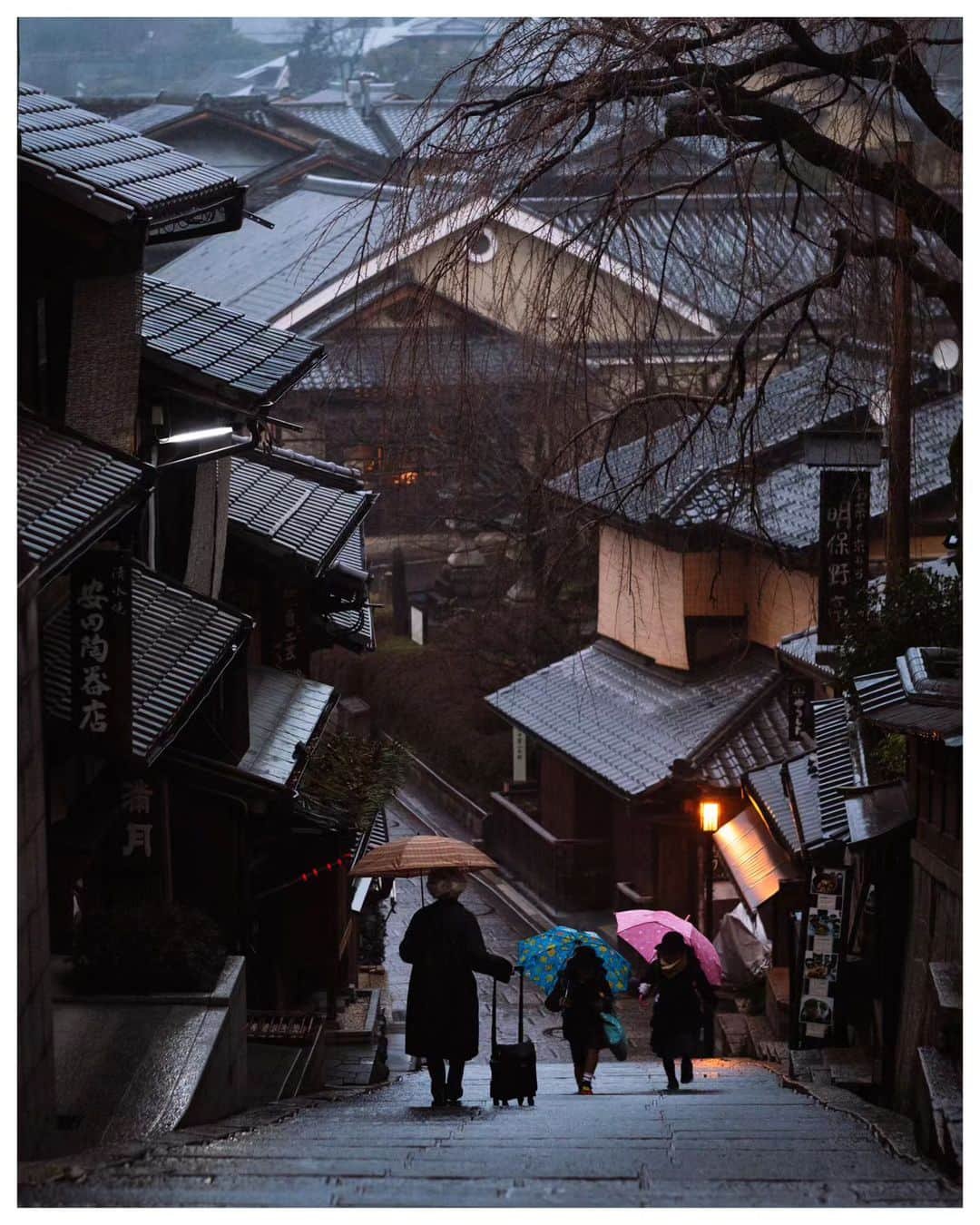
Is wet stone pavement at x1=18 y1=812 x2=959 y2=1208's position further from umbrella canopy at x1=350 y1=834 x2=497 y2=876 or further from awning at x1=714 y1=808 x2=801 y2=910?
awning at x1=714 y1=808 x2=801 y2=910

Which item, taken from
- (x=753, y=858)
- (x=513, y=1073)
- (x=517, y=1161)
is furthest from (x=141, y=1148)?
(x=753, y=858)

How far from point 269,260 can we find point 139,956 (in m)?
32.4

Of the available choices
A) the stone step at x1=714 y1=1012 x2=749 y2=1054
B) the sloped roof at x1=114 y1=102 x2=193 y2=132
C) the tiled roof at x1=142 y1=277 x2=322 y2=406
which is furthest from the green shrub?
the sloped roof at x1=114 y1=102 x2=193 y2=132

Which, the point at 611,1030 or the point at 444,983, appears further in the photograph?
the point at 611,1030

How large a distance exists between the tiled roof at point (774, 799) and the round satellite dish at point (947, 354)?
532 centimetres

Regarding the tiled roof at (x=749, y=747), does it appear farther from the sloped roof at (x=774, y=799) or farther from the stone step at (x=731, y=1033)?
the stone step at (x=731, y=1033)

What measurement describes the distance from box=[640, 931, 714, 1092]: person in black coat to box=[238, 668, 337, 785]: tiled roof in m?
3.85

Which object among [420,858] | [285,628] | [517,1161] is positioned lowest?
[517,1161]

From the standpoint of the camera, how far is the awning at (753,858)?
814 inches

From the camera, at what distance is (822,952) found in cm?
1425

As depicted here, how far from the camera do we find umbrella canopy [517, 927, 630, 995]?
12.9 m

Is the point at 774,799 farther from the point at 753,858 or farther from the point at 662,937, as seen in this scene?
the point at 662,937

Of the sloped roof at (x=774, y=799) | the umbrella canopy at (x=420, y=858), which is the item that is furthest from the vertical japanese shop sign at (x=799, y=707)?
the umbrella canopy at (x=420, y=858)

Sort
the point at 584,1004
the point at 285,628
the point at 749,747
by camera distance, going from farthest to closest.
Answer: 1. the point at 749,747
2. the point at 285,628
3. the point at 584,1004
